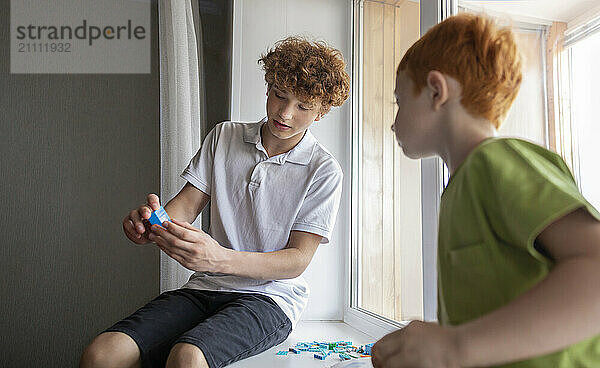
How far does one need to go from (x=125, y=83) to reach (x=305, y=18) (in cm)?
68

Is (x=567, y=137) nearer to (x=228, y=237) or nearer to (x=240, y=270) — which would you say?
(x=240, y=270)

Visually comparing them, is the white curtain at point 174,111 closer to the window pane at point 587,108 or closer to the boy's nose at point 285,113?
the boy's nose at point 285,113

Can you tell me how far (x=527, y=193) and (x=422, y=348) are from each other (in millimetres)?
167

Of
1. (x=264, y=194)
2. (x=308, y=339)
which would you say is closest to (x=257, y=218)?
(x=264, y=194)

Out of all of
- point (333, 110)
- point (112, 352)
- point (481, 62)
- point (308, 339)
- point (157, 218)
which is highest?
point (333, 110)

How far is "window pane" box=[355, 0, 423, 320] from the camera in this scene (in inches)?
60.6

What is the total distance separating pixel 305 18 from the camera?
6.70ft

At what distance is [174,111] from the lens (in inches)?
58.9

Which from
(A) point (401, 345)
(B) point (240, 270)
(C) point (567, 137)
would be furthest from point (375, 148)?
(A) point (401, 345)

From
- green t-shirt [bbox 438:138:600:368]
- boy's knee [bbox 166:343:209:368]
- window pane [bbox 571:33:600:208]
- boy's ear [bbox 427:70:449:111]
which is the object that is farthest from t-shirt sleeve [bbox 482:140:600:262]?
boy's knee [bbox 166:343:209:368]

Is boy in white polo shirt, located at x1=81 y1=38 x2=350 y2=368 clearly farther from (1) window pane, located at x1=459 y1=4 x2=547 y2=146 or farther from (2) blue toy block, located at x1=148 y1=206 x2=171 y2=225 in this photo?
(1) window pane, located at x1=459 y1=4 x2=547 y2=146

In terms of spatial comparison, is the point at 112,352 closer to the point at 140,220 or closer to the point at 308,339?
the point at 140,220

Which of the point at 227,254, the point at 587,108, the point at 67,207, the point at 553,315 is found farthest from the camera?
the point at 67,207

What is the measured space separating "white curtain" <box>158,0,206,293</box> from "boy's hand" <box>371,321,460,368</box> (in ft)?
3.42
